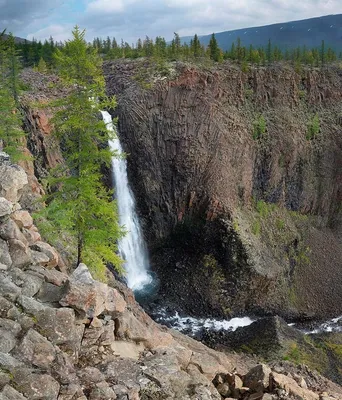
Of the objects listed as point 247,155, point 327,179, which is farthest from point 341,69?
point 247,155

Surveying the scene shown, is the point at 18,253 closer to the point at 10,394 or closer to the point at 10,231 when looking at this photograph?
the point at 10,231

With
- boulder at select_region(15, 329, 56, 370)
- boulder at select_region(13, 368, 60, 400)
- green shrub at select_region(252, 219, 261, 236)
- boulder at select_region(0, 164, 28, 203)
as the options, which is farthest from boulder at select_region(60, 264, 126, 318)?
green shrub at select_region(252, 219, 261, 236)

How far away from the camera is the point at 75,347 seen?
11.8 meters

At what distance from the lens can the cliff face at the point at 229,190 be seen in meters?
43.2

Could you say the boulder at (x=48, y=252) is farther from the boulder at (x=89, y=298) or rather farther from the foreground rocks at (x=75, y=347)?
the boulder at (x=89, y=298)

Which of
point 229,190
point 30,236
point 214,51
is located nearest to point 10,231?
point 30,236

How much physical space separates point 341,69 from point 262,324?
46.7 m

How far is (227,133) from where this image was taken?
48250mm

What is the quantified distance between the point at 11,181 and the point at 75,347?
270 inches

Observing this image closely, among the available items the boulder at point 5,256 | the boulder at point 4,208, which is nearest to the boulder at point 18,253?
the boulder at point 5,256

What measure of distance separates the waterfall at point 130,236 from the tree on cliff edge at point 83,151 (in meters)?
21.5

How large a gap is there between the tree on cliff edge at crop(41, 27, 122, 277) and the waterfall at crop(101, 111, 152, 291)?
21499 millimetres

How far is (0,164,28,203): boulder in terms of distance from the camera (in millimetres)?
14703

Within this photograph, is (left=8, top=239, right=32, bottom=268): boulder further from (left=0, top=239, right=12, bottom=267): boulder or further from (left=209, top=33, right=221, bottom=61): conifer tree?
(left=209, top=33, right=221, bottom=61): conifer tree
